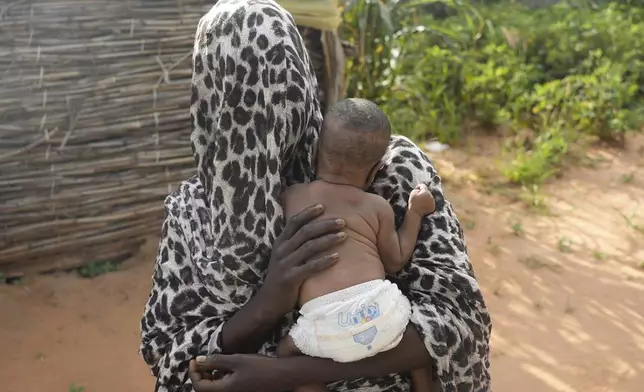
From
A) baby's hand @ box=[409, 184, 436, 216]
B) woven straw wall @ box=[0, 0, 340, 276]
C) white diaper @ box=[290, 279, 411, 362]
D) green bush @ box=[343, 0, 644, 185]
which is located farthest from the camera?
green bush @ box=[343, 0, 644, 185]

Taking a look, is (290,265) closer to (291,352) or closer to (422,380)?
(291,352)

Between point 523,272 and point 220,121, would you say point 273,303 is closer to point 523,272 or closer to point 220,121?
point 220,121

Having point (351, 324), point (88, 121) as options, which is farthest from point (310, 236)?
point (88, 121)

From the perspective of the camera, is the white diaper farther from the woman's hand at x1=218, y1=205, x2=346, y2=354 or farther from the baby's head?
the baby's head

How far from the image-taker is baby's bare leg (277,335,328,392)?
1502 millimetres

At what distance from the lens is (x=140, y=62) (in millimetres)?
3748

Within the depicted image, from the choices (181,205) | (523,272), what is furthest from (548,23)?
(181,205)

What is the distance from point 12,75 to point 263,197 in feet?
8.19

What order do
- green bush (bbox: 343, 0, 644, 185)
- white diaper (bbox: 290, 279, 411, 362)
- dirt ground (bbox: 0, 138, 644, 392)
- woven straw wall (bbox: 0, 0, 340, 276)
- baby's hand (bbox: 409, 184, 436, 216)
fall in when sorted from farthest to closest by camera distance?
green bush (bbox: 343, 0, 644, 185) < woven straw wall (bbox: 0, 0, 340, 276) < dirt ground (bbox: 0, 138, 644, 392) < baby's hand (bbox: 409, 184, 436, 216) < white diaper (bbox: 290, 279, 411, 362)

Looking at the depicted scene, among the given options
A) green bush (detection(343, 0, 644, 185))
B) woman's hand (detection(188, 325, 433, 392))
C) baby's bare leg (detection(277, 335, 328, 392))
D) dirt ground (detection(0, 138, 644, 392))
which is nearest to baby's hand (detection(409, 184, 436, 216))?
woman's hand (detection(188, 325, 433, 392))

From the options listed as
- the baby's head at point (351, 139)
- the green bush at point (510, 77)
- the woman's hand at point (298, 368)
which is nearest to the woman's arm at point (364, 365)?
the woman's hand at point (298, 368)

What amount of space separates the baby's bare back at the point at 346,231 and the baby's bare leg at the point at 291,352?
0.09m

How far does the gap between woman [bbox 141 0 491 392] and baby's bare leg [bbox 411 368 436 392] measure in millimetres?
21

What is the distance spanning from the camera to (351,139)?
1471 mm
